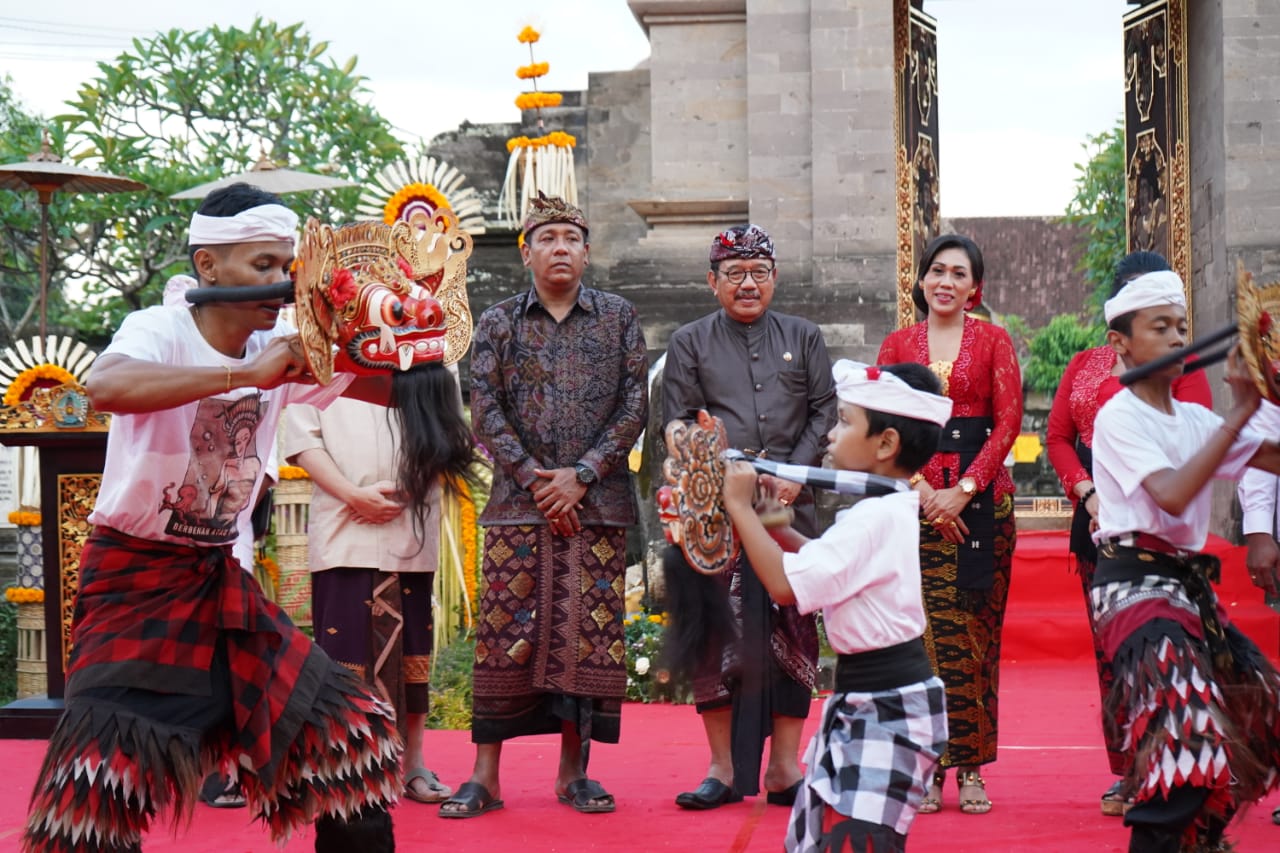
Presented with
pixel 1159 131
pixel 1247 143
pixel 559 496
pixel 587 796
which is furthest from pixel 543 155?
pixel 587 796

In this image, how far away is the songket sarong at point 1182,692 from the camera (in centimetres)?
370

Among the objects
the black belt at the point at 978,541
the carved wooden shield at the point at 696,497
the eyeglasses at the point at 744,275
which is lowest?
the black belt at the point at 978,541

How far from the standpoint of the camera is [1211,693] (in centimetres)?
375

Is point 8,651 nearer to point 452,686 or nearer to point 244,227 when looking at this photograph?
point 452,686

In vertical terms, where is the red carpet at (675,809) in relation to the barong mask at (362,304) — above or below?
below

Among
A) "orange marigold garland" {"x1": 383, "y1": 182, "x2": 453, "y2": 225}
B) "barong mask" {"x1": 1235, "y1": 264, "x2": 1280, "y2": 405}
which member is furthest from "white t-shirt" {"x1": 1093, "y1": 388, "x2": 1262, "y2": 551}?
"orange marigold garland" {"x1": 383, "y1": 182, "x2": 453, "y2": 225}

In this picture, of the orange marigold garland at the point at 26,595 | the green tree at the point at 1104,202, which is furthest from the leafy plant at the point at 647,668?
the green tree at the point at 1104,202

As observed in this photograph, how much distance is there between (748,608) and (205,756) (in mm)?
2277

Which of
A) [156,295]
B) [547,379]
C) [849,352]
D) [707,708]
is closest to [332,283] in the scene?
[547,379]

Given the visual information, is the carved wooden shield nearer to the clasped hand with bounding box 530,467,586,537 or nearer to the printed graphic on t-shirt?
the printed graphic on t-shirt

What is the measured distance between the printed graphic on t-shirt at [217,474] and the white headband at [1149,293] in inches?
93.7

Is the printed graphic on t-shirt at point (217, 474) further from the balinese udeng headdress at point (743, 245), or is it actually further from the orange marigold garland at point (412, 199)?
the orange marigold garland at point (412, 199)

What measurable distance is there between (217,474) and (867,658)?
159 cm

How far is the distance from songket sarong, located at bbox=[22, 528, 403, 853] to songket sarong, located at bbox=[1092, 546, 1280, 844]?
1.89m
